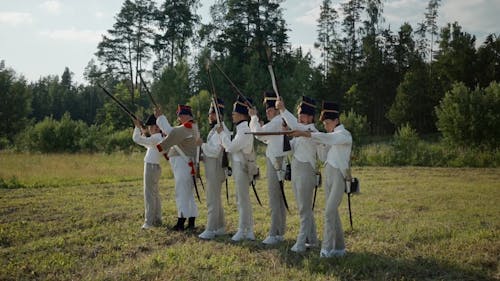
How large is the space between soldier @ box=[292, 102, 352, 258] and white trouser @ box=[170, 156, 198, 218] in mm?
3145

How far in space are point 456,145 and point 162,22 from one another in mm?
31464

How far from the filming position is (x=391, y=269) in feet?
20.5

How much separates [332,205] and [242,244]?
1888mm

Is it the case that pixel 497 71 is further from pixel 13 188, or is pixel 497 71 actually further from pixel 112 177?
pixel 13 188

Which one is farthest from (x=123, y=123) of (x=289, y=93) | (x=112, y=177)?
(x=112, y=177)

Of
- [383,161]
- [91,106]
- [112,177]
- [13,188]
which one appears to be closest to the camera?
[13,188]

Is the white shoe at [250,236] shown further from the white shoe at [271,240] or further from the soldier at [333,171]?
the soldier at [333,171]

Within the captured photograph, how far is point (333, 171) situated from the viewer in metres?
6.68

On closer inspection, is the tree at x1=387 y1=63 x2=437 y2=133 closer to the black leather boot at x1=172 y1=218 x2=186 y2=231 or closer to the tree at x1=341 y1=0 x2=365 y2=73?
the tree at x1=341 y1=0 x2=365 y2=73

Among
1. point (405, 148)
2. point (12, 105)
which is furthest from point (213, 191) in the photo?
point (12, 105)

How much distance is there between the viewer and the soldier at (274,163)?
24.7 ft

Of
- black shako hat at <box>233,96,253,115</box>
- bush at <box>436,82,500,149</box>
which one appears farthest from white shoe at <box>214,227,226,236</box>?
bush at <box>436,82,500,149</box>

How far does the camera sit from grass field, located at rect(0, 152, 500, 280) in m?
6.23

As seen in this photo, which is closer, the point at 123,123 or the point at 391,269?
the point at 391,269
